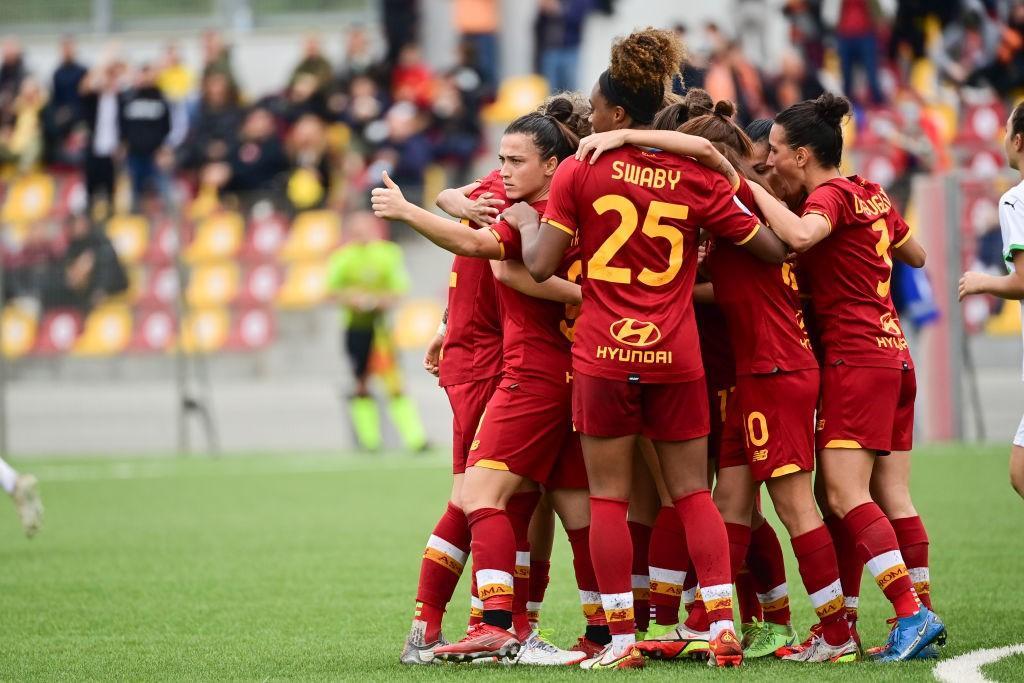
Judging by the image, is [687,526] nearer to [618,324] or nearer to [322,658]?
[618,324]

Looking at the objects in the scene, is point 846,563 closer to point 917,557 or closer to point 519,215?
point 917,557

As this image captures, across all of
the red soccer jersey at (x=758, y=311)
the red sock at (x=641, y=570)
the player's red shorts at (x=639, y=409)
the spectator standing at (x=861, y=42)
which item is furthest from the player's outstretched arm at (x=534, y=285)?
the spectator standing at (x=861, y=42)

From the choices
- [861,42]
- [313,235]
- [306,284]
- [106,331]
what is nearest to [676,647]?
[306,284]

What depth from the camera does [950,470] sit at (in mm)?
12352

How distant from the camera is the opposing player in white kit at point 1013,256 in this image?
5707mm

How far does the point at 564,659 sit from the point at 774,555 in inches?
40.1

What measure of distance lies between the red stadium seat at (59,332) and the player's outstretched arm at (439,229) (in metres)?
12.1

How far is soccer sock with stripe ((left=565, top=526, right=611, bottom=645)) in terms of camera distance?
19.3 ft

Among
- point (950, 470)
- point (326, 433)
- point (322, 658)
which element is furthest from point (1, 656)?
point (326, 433)

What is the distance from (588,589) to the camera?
5941 millimetres

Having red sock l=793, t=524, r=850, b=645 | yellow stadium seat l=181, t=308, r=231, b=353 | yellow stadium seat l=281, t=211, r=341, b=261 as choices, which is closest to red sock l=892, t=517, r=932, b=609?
red sock l=793, t=524, r=850, b=645

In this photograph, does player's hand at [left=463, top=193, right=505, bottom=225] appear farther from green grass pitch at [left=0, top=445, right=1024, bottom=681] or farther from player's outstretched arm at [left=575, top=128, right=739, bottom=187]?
green grass pitch at [left=0, top=445, right=1024, bottom=681]

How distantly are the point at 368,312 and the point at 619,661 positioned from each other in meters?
11.2

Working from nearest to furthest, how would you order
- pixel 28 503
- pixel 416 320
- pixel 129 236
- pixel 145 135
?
pixel 28 503, pixel 416 320, pixel 129 236, pixel 145 135
